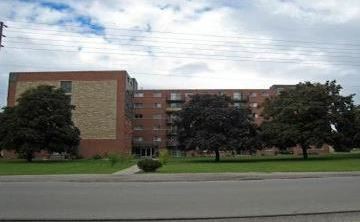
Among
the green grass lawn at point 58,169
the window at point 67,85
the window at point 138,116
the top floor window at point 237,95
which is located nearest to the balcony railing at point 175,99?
the window at point 138,116

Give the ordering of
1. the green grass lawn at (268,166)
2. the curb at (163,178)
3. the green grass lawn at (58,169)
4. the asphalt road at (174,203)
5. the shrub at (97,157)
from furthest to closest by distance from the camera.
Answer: the shrub at (97,157), the green grass lawn at (268,166), the green grass lawn at (58,169), the curb at (163,178), the asphalt road at (174,203)

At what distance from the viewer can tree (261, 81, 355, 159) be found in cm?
6444

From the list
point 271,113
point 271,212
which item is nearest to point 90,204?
point 271,212

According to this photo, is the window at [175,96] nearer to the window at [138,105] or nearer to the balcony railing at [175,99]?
the balcony railing at [175,99]

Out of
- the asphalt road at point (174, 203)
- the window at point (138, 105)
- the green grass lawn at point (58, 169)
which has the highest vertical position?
the window at point (138, 105)

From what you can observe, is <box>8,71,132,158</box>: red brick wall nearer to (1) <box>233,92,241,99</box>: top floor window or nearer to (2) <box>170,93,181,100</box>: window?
(2) <box>170,93,181,100</box>: window

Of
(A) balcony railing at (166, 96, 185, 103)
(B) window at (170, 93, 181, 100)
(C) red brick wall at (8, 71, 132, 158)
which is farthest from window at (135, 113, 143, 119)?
(C) red brick wall at (8, 71, 132, 158)

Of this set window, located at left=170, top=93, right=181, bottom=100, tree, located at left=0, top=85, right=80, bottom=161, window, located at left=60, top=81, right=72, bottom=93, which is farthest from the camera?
window, located at left=170, top=93, right=181, bottom=100

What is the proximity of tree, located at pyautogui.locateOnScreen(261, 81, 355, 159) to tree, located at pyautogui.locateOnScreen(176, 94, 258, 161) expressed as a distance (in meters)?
2.81

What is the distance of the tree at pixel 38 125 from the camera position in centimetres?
6750

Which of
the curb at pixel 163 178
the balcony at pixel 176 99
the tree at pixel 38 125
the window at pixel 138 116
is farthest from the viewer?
the balcony at pixel 176 99

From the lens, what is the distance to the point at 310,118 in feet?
218

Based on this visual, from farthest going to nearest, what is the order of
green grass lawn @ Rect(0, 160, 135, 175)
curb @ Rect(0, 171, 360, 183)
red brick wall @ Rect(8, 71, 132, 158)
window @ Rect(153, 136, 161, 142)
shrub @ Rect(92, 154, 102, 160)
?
1. window @ Rect(153, 136, 161, 142)
2. red brick wall @ Rect(8, 71, 132, 158)
3. shrub @ Rect(92, 154, 102, 160)
4. green grass lawn @ Rect(0, 160, 135, 175)
5. curb @ Rect(0, 171, 360, 183)

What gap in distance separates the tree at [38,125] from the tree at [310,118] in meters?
26.8
